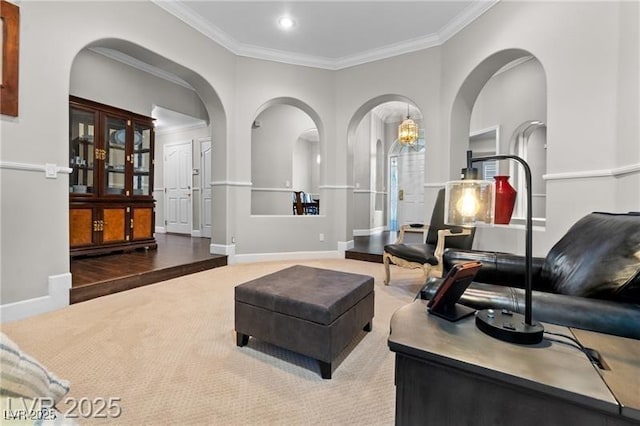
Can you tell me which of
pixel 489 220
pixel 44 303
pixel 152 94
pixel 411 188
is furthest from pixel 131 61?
pixel 411 188

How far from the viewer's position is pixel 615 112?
7.07 feet

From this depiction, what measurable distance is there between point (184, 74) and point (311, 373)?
387 centimetres

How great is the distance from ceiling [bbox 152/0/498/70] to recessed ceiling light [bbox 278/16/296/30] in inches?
2.2

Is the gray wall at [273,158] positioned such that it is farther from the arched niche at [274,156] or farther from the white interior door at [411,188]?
the white interior door at [411,188]

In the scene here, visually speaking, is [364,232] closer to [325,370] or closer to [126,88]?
[126,88]

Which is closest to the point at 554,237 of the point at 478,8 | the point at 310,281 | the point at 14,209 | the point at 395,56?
the point at 310,281

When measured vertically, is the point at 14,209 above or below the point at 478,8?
below

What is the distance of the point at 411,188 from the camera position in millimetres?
8055

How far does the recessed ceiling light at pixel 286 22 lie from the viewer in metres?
3.71

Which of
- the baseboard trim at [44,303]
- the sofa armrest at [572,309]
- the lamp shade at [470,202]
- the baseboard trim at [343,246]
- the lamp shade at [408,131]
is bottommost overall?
the baseboard trim at [44,303]

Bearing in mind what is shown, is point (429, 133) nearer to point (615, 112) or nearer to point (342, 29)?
point (342, 29)

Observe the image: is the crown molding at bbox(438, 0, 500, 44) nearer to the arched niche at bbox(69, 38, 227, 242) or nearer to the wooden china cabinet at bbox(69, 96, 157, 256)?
the arched niche at bbox(69, 38, 227, 242)

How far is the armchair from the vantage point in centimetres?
297

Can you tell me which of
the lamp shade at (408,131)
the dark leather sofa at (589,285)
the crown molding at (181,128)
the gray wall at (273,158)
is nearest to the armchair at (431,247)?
the dark leather sofa at (589,285)
